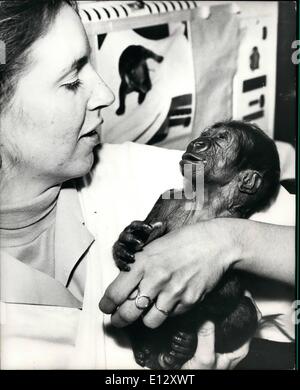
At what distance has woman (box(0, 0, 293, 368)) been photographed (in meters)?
1.21

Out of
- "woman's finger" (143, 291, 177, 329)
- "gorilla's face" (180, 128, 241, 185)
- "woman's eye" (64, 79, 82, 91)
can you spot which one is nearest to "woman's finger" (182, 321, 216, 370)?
"woman's finger" (143, 291, 177, 329)

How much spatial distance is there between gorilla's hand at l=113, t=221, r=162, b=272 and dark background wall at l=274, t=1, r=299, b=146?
40cm

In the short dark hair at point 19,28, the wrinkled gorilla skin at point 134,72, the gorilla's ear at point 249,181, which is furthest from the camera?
the wrinkled gorilla skin at point 134,72

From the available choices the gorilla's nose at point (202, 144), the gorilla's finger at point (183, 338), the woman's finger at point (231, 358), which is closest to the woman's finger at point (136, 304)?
the gorilla's finger at point (183, 338)

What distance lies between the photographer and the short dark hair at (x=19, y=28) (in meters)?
1.17

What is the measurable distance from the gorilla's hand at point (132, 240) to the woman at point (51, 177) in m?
0.05

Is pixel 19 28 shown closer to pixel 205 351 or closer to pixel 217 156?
pixel 217 156

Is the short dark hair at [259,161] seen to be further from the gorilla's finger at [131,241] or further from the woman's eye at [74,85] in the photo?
the woman's eye at [74,85]

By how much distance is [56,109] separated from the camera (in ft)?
4.11

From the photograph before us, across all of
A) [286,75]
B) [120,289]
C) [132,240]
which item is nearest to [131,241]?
[132,240]

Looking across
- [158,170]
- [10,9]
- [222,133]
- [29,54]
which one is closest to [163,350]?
[158,170]

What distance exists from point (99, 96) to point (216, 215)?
40 cm

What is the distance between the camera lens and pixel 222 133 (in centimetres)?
133

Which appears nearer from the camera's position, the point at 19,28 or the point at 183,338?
the point at 19,28
